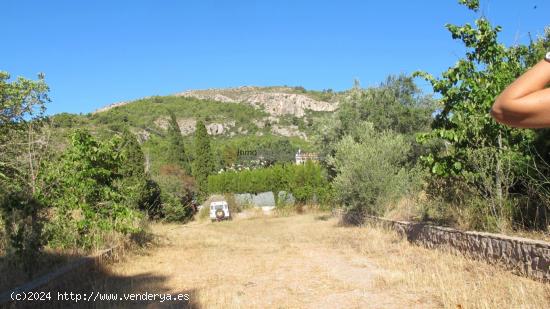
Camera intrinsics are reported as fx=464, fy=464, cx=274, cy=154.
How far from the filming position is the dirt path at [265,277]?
6207 mm

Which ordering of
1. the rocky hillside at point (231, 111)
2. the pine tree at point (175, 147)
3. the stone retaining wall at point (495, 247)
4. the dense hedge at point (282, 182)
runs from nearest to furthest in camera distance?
the stone retaining wall at point (495, 247)
the dense hedge at point (282, 182)
the pine tree at point (175, 147)
the rocky hillside at point (231, 111)

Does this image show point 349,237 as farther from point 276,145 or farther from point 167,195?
point 276,145

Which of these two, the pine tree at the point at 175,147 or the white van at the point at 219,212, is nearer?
the white van at the point at 219,212

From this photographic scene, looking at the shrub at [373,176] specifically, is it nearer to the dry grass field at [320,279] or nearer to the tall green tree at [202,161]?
the dry grass field at [320,279]

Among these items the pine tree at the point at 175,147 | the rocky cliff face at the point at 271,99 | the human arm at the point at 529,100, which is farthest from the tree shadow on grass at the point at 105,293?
the rocky cliff face at the point at 271,99

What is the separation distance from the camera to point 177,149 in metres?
47.1

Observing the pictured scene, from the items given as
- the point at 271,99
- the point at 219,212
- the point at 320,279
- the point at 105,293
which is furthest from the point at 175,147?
the point at 271,99

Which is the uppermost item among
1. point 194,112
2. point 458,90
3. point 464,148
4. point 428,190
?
point 194,112

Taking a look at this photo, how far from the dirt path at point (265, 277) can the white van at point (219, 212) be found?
20.0 metres

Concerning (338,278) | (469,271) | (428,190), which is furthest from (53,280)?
(428,190)

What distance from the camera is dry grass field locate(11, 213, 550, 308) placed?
5.88 meters

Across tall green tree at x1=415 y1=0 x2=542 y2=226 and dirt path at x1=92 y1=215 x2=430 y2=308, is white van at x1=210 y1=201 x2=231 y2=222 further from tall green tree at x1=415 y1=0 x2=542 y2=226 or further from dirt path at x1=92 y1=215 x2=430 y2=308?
tall green tree at x1=415 y1=0 x2=542 y2=226

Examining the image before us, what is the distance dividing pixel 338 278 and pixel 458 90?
5026 mm

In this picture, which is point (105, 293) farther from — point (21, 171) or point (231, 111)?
point (231, 111)
